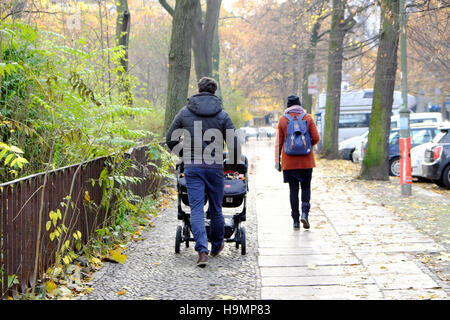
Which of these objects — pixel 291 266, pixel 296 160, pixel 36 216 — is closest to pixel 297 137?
pixel 296 160

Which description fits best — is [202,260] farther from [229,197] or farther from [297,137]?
[297,137]

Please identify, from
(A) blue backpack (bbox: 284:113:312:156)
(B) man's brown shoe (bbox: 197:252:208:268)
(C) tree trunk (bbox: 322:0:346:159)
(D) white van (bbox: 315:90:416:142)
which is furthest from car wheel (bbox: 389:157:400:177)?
(D) white van (bbox: 315:90:416:142)

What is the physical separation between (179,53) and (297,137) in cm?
662

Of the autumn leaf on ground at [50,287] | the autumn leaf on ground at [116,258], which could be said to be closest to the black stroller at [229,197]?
the autumn leaf on ground at [116,258]

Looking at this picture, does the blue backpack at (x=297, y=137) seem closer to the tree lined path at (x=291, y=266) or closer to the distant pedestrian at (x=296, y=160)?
the distant pedestrian at (x=296, y=160)

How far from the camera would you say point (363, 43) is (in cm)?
1945

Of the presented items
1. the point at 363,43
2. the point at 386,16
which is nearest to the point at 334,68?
the point at 363,43

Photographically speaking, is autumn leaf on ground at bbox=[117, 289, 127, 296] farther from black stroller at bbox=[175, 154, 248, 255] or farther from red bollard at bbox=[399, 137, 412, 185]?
red bollard at bbox=[399, 137, 412, 185]

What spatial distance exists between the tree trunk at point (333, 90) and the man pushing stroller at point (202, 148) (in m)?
17.6

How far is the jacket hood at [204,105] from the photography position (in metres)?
6.81

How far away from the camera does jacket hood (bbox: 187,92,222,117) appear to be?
22.4 feet

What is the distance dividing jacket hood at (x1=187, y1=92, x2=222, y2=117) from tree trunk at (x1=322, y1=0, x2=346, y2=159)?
17.6m
